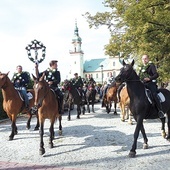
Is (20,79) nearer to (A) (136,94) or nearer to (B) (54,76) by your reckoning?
(B) (54,76)

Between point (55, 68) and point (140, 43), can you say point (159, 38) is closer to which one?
point (140, 43)

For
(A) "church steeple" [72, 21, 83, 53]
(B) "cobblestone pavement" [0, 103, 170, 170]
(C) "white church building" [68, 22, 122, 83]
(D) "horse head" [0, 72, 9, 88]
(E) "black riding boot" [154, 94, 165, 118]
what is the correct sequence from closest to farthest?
(B) "cobblestone pavement" [0, 103, 170, 170], (E) "black riding boot" [154, 94, 165, 118], (D) "horse head" [0, 72, 9, 88], (C) "white church building" [68, 22, 122, 83], (A) "church steeple" [72, 21, 83, 53]

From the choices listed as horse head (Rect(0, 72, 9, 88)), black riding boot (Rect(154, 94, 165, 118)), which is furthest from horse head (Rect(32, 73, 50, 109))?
black riding boot (Rect(154, 94, 165, 118))

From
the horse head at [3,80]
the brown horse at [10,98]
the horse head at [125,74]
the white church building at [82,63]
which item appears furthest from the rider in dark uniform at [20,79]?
the white church building at [82,63]

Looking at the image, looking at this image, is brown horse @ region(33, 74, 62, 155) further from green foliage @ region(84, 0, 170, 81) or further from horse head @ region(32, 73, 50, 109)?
green foliage @ region(84, 0, 170, 81)

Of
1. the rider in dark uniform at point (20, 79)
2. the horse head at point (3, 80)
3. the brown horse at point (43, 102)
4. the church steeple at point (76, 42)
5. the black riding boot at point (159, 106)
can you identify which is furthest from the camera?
the church steeple at point (76, 42)

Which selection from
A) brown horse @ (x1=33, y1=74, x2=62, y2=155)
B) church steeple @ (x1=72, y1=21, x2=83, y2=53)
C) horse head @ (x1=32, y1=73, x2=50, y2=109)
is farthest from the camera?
church steeple @ (x1=72, y1=21, x2=83, y2=53)

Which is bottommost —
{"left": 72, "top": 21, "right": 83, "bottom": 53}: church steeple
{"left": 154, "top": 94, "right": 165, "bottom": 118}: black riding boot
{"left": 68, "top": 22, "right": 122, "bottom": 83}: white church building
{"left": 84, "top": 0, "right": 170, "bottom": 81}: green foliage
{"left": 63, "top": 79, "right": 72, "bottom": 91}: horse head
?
Result: {"left": 154, "top": 94, "right": 165, "bottom": 118}: black riding boot

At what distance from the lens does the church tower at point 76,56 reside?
138m

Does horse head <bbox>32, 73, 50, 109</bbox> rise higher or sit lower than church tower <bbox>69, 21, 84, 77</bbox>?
lower

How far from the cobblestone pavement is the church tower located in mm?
126836

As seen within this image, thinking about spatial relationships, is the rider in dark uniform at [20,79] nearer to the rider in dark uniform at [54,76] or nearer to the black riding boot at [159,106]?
the rider in dark uniform at [54,76]

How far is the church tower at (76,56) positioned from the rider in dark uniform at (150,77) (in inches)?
5048

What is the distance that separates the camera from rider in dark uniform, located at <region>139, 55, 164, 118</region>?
28.9 feet
